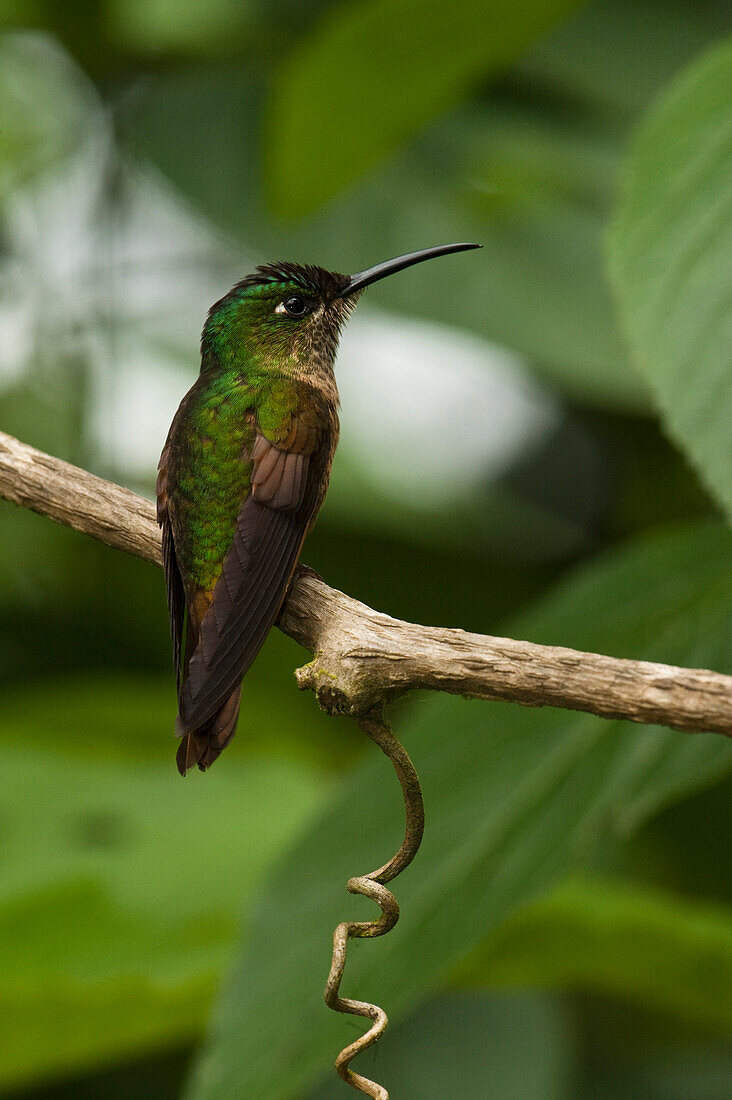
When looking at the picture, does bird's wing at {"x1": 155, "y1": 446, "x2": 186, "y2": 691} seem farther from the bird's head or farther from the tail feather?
the bird's head

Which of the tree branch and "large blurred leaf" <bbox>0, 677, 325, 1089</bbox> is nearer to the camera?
the tree branch

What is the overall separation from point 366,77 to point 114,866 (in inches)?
56.9

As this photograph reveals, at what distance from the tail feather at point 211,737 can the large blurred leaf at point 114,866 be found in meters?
0.95

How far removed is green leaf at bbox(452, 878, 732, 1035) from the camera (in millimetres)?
1946

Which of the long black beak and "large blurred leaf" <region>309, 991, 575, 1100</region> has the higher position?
the long black beak

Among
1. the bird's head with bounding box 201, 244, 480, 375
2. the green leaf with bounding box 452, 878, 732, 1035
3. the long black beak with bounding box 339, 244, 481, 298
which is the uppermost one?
the long black beak with bounding box 339, 244, 481, 298

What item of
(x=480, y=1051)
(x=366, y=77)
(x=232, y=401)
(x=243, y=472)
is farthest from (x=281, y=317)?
(x=480, y=1051)

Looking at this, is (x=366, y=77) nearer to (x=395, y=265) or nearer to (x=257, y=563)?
(x=395, y=265)

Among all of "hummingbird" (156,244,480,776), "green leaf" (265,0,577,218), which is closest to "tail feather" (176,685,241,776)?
"hummingbird" (156,244,480,776)

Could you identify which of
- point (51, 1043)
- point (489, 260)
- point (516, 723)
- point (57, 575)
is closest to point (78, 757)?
point (57, 575)

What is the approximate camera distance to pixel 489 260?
2.61 meters

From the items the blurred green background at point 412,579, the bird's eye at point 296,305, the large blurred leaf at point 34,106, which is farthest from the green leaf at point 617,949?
the large blurred leaf at point 34,106

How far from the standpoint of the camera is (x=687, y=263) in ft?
4.44

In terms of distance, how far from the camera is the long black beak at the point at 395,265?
1172mm
